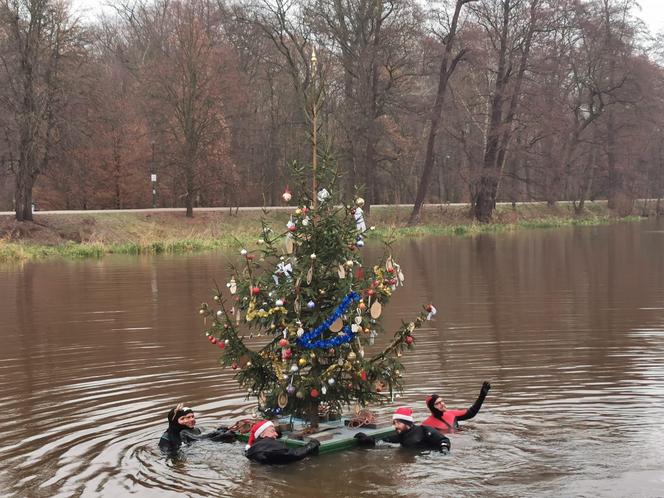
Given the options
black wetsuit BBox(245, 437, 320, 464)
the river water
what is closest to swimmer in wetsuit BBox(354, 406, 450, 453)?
the river water

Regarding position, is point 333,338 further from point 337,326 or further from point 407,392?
point 407,392

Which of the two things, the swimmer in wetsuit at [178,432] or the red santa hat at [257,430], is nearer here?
the red santa hat at [257,430]

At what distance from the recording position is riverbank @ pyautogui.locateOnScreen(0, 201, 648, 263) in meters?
40.1

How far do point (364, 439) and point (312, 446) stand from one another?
26.8 inches

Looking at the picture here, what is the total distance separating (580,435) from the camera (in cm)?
993

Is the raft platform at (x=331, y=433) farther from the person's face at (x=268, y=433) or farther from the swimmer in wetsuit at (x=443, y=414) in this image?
the swimmer in wetsuit at (x=443, y=414)

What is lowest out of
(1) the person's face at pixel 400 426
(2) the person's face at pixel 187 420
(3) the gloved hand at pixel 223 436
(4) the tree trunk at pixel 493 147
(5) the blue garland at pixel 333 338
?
(3) the gloved hand at pixel 223 436

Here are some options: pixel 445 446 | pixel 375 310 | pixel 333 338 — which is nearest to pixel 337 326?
pixel 333 338

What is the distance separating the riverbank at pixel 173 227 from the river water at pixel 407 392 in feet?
44.4

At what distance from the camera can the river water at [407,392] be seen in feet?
28.6

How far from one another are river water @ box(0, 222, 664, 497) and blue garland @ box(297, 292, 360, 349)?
113 cm

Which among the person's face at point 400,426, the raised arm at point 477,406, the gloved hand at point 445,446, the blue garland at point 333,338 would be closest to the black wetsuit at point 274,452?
the person's face at point 400,426

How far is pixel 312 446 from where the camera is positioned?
930 centimetres

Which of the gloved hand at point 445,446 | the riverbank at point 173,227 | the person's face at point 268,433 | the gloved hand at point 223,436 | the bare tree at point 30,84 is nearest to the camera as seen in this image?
the person's face at point 268,433
